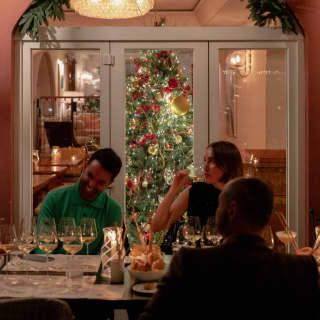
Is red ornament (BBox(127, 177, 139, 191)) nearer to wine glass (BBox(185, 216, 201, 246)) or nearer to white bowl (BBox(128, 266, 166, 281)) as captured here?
wine glass (BBox(185, 216, 201, 246))

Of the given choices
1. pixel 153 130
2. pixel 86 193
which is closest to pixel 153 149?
pixel 153 130

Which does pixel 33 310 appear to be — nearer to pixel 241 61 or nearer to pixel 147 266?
pixel 147 266

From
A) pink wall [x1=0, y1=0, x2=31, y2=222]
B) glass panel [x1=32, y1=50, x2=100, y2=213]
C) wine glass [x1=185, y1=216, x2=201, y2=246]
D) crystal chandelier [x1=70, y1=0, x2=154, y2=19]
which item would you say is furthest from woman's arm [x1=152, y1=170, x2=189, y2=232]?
crystal chandelier [x1=70, y1=0, x2=154, y2=19]

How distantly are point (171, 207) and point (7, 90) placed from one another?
1.68 meters

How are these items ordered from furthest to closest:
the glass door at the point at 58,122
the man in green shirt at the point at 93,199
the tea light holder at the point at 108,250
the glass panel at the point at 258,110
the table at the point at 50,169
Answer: the glass panel at the point at 258,110, the glass door at the point at 58,122, the table at the point at 50,169, the man in green shirt at the point at 93,199, the tea light holder at the point at 108,250

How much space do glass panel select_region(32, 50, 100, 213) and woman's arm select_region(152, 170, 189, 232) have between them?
1.19 meters

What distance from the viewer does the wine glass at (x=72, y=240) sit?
252cm

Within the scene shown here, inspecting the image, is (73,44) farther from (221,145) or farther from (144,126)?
(221,145)

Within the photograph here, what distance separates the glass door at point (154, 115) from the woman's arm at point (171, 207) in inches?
37.7

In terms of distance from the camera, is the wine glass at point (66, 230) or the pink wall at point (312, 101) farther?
the pink wall at point (312, 101)

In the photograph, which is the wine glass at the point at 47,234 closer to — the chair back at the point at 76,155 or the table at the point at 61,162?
the table at the point at 61,162

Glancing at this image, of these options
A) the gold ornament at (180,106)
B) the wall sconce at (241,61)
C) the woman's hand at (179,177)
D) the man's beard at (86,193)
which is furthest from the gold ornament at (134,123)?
the man's beard at (86,193)

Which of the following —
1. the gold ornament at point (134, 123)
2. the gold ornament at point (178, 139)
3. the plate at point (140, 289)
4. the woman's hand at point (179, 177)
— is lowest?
the plate at point (140, 289)

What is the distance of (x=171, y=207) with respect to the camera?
3.56 metres
